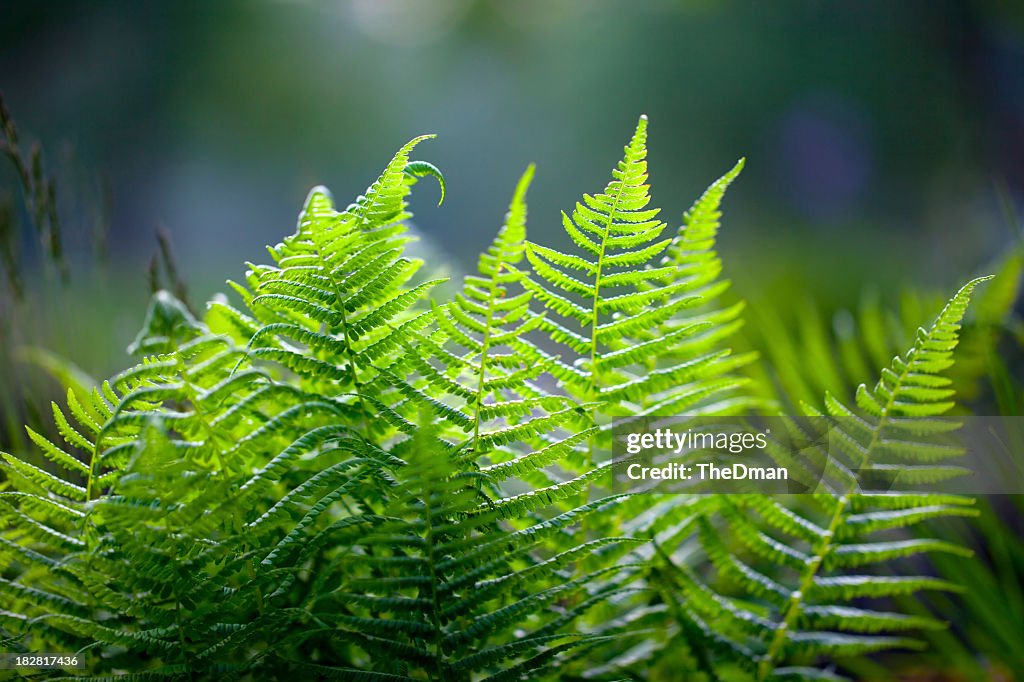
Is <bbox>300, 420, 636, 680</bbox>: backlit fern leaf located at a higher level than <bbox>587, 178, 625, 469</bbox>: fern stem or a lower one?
lower

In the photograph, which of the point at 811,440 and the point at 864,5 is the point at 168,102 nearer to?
the point at 864,5

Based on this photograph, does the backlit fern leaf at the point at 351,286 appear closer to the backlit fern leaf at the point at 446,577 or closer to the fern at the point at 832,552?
the backlit fern leaf at the point at 446,577

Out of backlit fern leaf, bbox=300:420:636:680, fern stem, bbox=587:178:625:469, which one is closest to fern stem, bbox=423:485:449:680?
backlit fern leaf, bbox=300:420:636:680

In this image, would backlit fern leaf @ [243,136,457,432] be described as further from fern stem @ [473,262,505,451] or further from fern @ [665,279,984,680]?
fern @ [665,279,984,680]

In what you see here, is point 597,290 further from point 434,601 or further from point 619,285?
point 434,601

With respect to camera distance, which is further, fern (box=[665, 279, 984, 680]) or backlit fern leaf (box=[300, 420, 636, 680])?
fern (box=[665, 279, 984, 680])

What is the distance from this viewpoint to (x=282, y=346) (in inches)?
17.6

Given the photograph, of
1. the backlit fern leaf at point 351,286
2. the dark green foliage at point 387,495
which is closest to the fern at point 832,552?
the dark green foliage at point 387,495

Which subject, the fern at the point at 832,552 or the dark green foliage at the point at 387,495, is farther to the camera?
the fern at the point at 832,552

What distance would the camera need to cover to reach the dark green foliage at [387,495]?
1.29ft

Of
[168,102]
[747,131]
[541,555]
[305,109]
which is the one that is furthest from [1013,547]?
[168,102]

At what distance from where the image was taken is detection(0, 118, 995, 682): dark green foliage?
0.39m

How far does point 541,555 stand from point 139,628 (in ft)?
1.07

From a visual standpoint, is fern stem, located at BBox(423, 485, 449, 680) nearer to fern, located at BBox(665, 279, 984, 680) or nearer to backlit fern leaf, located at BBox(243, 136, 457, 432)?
backlit fern leaf, located at BBox(243, 136, 457, 432)
